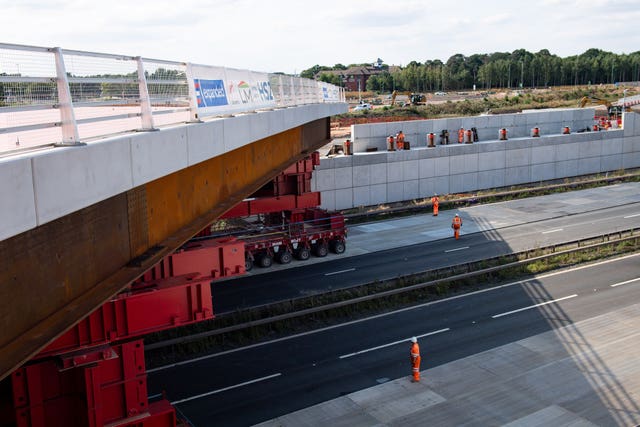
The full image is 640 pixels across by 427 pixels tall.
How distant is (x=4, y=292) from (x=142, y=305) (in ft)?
15.2

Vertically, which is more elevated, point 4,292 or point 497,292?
point 4,292

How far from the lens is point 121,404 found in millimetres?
10398

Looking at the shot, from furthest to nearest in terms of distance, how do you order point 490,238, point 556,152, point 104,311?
point 556,152, point 490,238, point 104,311

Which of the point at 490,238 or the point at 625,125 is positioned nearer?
the point at 490,238

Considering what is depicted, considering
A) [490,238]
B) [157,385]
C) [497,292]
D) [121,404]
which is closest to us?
[121,404]

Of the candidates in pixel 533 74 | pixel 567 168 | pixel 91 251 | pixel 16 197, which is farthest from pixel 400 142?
pixel 533 74

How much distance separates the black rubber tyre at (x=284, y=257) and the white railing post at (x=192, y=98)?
15.7 metres

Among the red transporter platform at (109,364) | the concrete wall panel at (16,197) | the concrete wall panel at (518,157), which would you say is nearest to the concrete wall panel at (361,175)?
the concrete wall panel at (518,157)

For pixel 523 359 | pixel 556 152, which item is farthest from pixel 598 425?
pixel 556 152

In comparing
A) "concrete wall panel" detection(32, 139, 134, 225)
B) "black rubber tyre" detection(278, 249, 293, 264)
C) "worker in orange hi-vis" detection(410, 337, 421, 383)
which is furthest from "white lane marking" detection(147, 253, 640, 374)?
"concrete wall panel" detection(32, 139, 134, 225)

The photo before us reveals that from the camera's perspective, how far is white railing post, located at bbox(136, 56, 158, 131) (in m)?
8.01

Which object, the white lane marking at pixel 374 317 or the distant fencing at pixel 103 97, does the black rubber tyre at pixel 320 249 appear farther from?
the distant fencing at pixel 103 97

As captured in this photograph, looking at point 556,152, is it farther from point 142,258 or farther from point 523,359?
point 142,258

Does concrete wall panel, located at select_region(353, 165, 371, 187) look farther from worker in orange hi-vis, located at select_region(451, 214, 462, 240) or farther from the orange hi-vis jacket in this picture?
the orange hi-vis jacket
